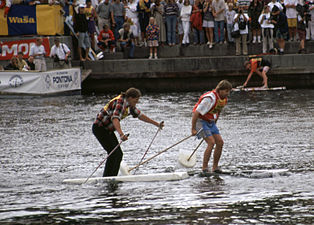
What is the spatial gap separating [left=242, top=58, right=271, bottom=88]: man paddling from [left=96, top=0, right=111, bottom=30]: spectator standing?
19.0 feet

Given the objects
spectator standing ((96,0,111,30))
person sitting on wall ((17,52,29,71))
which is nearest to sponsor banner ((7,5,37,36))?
person sitting on wall ((17,52,29,71))

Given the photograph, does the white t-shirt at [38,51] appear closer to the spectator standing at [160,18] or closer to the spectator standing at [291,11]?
the spectator standing at [160,18]

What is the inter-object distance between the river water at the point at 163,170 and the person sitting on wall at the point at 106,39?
7.04 meters

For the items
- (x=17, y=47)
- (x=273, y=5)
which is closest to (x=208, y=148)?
(x=273, y=5)

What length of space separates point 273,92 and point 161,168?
14.4 m

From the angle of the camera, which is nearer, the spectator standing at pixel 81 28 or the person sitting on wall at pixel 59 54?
the spectator standing at pixel 81 28

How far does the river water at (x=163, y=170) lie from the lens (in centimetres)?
849

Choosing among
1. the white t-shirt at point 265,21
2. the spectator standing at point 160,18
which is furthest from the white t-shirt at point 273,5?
the spectator standing at point 160,18

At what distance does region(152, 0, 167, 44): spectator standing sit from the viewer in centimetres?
2777

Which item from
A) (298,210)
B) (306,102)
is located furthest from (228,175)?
(306,102)

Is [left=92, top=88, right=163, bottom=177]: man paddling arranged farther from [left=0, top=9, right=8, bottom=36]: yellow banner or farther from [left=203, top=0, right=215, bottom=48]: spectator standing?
[left=0, top=9, right=8, bottom=36]: yellow banner

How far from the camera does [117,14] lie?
92.4ft

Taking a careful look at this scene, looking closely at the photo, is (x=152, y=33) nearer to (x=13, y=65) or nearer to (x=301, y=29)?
(x=13, y=65)

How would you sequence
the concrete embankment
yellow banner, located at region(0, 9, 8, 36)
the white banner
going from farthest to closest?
1. yellow banner, located at region(0, 9, 8, 36)
2. the concrete embankment
3. the white banner
